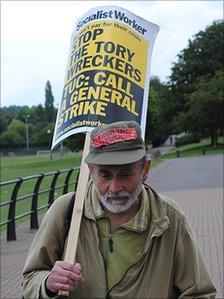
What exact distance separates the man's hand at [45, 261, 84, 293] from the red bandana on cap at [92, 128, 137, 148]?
56cm

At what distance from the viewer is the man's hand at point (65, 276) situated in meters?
2.44

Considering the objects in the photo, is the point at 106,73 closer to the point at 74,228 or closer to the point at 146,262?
the point at 74,228

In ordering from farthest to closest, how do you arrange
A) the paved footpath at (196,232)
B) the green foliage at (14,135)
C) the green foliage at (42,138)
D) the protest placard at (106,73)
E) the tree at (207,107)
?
the green foliage at (14,135), the green foliage at (42,138), the tree at (207,107), the paved footpath at (196,232), the protest placard at (106,73)

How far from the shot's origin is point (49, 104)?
6412 inches

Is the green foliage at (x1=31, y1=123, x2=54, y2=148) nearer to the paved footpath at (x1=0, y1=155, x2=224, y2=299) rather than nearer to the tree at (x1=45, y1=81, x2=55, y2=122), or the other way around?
the tree at (x1=45, y1=81, x2=55, y2=122)

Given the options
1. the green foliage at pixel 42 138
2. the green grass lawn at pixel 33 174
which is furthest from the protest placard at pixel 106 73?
Answer: the green foliage at pixel 42 138

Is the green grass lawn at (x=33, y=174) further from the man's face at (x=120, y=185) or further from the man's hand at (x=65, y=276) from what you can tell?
the man's hand at (x=65, y=276)

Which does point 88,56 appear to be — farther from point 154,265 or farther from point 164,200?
point 154,265

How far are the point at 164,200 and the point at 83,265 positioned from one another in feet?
1.65

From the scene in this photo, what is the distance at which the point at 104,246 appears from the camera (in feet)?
8.72

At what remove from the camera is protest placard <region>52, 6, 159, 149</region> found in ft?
11.0

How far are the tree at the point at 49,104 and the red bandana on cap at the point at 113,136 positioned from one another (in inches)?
6067

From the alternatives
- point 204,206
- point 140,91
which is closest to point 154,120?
point 204,206

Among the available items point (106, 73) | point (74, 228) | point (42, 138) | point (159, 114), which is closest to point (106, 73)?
point (106, 73)
